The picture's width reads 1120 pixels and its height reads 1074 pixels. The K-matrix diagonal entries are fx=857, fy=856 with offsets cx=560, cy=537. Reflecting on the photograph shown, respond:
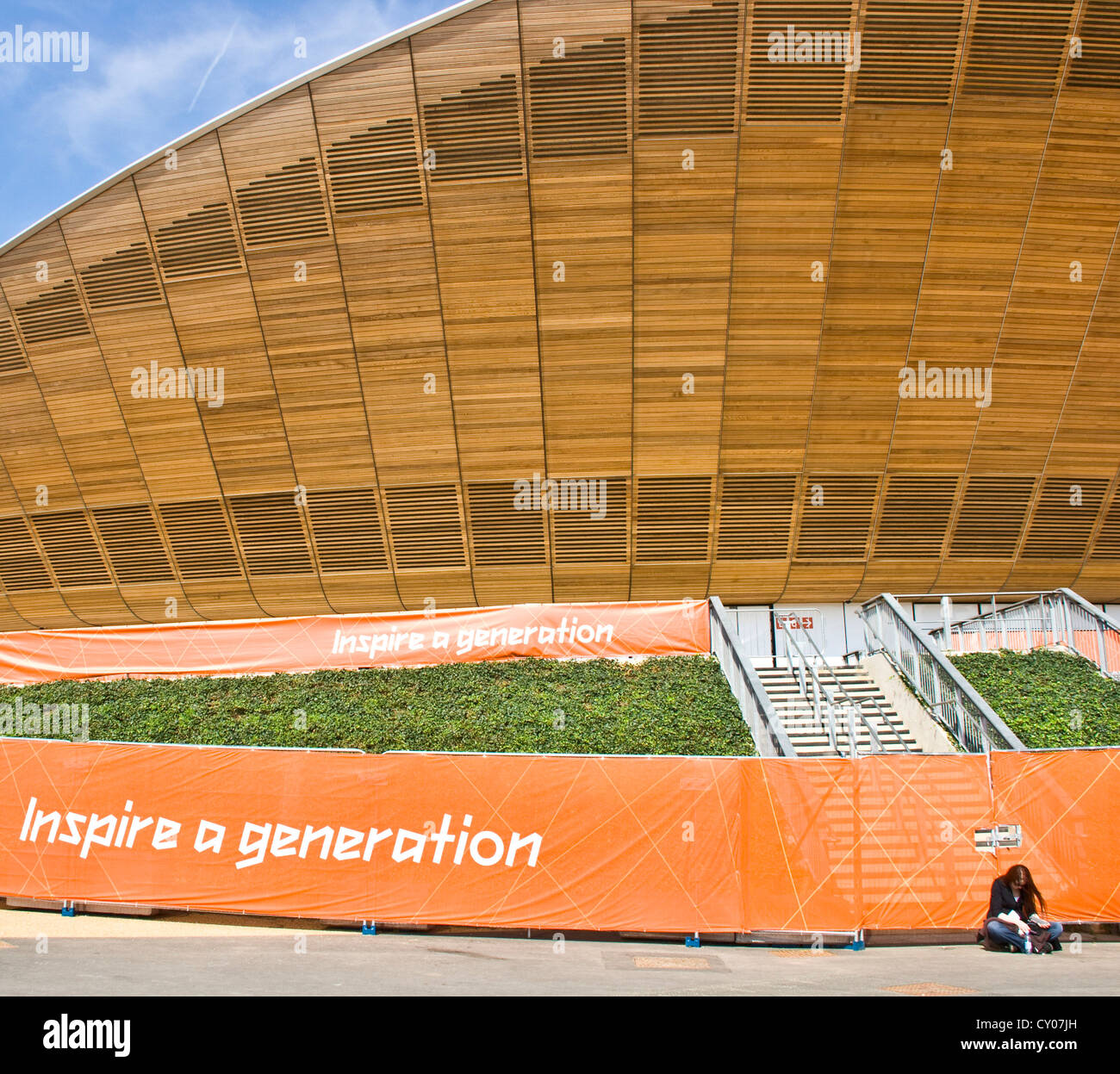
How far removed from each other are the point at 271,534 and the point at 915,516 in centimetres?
1470

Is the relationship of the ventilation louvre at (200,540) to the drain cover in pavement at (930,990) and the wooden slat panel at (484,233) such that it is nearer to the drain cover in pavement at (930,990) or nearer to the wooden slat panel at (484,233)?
the wooden slat panel at (484,233)

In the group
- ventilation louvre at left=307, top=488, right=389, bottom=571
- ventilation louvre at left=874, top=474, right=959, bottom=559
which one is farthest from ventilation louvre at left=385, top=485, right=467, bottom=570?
ventilation louvre at left=874, top=474, right=959, bottom=559

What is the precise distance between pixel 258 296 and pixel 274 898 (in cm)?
1242

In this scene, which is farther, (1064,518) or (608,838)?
(1064,518)

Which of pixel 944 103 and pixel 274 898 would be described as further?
pixel 944 103

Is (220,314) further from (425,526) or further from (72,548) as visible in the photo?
(72,548)

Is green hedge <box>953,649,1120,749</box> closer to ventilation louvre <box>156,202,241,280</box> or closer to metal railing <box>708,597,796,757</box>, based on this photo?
metal railing <box>708,597,796,757</box>

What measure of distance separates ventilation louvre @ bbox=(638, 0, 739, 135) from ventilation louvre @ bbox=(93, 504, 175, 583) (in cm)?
1399

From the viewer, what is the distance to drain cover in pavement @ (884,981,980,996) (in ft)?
20.0

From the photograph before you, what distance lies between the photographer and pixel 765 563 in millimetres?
19797

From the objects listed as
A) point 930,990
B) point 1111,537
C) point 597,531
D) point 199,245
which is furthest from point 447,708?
point 1111,537

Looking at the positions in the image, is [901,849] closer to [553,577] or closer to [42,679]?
[553,577]

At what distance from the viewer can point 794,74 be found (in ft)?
50.2

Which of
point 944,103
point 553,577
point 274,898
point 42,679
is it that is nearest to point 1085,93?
point 944,103
